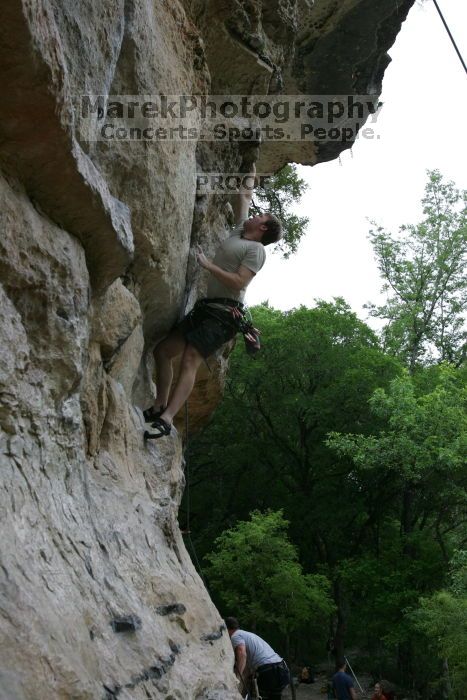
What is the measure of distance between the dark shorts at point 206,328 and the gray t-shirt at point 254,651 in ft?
8.93

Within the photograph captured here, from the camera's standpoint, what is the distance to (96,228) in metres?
4.59

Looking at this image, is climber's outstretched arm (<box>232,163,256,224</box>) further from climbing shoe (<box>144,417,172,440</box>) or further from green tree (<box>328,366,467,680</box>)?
green tree (<box>328,366,467,680</box>)

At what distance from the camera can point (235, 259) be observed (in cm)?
677

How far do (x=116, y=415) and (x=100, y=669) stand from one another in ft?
7.75

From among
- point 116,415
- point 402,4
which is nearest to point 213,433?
point 402,4

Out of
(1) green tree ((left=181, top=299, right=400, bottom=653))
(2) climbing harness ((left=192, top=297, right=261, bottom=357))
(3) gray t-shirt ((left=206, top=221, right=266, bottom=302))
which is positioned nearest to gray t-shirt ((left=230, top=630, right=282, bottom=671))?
(2) climbing harness ((left=192, top=297, right=261, bottom=357))

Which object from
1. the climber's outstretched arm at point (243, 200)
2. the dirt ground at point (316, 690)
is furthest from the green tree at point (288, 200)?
the dirt ground at point (316, 690)

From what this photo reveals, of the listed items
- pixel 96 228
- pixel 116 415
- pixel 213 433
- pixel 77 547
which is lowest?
pixel 77 547

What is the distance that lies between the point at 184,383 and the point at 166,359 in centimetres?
37

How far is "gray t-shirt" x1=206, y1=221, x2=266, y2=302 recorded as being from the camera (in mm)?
6629

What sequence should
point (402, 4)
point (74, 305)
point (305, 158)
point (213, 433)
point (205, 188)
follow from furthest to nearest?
point (213, 433) → point (305, 158) → point (402, 4) → point (205, 188) → point (74, 305)

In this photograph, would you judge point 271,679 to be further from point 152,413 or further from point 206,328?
point 206,328

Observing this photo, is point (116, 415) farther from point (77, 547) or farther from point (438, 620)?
point (438, 620)

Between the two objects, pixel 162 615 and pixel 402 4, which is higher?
pixel 402 4
